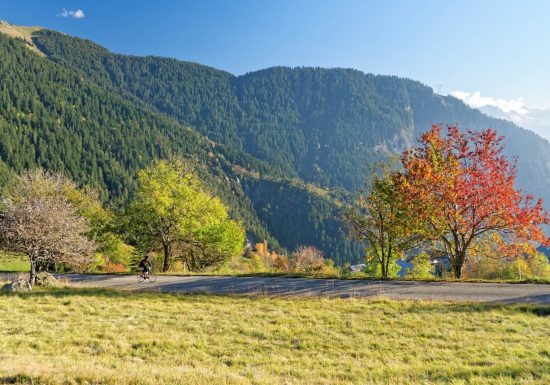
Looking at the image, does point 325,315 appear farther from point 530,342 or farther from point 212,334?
point 530,342

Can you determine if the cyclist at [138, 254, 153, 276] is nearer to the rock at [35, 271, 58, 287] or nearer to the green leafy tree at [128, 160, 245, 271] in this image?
the rock at [35, 271, 58, 287]

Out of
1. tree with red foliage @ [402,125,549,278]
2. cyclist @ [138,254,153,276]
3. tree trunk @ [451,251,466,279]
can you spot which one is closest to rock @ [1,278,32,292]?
cyclist @ [138,254,153,276]

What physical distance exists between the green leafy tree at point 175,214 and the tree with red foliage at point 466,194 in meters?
21.9

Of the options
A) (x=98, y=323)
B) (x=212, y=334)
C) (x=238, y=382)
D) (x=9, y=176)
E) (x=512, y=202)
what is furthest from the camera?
(x=9, y=176)

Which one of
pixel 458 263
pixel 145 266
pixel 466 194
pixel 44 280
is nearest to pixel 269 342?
pixel 145 266

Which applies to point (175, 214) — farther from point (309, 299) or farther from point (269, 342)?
point (269, 342)

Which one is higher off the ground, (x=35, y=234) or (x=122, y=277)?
(x=35, y=234)

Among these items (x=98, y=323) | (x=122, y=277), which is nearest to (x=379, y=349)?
(x=98, y=323)

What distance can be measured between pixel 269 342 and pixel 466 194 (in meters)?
18.3

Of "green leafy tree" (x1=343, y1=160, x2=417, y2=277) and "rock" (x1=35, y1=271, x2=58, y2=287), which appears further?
"green leafy tree" (x1=343, y1=160, x2=417, y2=277)

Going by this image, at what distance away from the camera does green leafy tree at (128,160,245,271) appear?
38.8 metres

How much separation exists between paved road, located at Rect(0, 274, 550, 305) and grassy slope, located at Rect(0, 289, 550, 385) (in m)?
1.98

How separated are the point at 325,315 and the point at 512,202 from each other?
16098mm

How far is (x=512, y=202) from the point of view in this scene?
2477 centimetres
